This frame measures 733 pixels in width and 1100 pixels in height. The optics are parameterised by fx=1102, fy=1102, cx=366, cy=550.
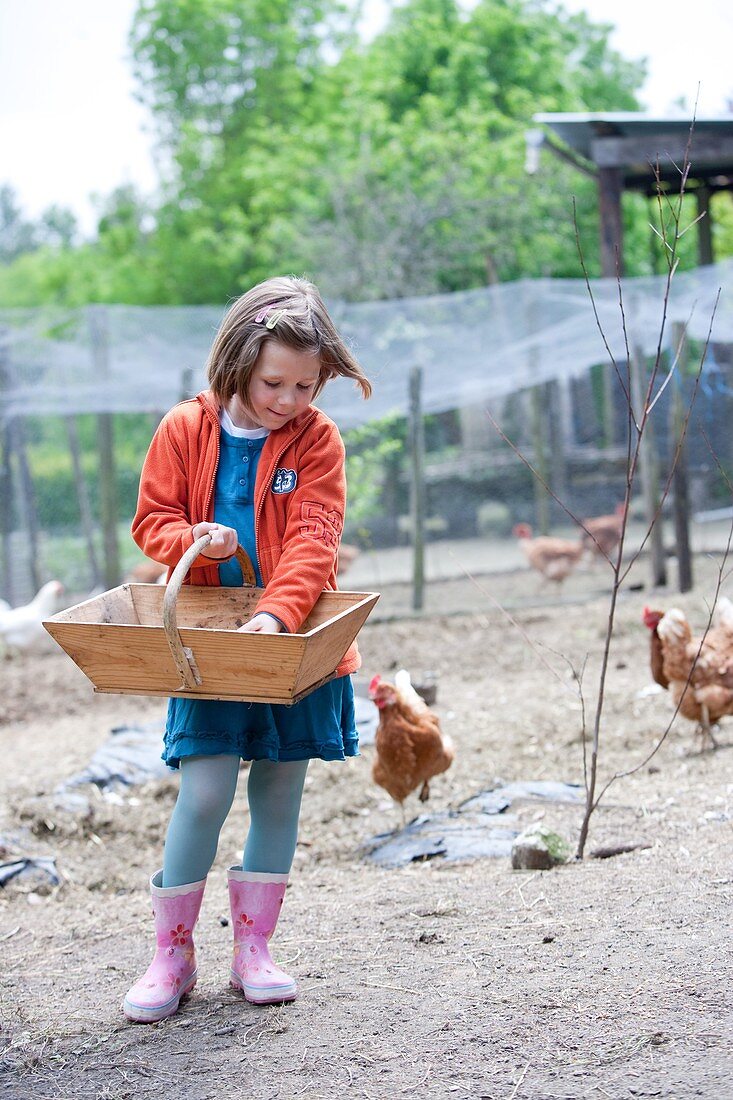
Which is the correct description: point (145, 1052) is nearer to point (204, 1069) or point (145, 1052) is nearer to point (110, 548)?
point (204, 1069)

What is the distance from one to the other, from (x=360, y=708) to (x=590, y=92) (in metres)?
23.0

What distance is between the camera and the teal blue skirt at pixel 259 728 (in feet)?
8.38

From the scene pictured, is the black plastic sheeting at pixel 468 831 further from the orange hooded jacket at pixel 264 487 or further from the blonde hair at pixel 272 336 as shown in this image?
the blonde hair at pixel 272 336

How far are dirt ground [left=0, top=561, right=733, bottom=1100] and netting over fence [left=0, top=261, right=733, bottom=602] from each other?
4123 millimetres

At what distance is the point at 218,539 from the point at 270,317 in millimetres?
525

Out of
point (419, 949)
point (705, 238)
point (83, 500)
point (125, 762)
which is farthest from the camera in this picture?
point (705, 238)

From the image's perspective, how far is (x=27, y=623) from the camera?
8633mm

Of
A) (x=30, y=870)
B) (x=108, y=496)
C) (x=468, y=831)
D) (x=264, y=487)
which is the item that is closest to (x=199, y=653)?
(x=264, y=487)

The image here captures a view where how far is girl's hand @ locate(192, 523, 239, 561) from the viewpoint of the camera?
2447 mm

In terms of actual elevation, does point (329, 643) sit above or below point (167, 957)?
above

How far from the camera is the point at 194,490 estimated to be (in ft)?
8.71

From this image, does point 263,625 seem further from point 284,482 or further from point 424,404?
point 424,404

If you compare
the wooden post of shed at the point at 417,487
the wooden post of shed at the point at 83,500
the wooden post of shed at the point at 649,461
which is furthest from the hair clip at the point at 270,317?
the wooden post of shed at the point at 83,500

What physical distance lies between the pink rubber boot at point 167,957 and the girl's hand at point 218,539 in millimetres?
786
